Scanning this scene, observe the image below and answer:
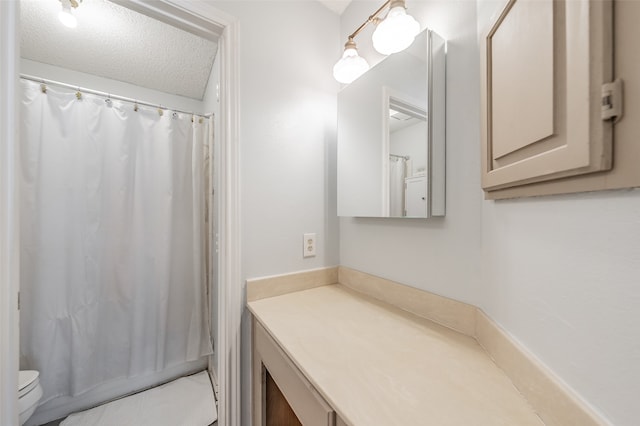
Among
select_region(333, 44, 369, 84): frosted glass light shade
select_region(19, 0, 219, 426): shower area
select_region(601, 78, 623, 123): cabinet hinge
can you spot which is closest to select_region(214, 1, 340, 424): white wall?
select_region(333, 44, 369, 84): frosted glass light shade

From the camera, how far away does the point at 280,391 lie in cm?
90

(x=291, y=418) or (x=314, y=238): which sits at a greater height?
(x=314, y=238)

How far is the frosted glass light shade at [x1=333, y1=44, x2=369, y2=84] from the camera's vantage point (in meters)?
1.07

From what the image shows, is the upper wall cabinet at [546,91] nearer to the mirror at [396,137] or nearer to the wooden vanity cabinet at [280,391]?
the mirror at [396,137]

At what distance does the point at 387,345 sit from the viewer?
0.68 meters

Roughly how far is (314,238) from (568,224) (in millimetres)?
955

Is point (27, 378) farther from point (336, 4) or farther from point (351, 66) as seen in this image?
point (336, 4)

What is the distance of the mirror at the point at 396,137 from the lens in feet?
2.60

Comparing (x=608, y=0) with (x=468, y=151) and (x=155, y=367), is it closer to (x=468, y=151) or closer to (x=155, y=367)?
(x=468, y=151)

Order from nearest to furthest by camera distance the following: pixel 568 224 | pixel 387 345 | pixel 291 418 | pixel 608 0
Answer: pixel 608 0 → pixel 568 224 → pixel 387 345 → pixel 291 418

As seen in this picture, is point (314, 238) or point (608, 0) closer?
point (608, 0)

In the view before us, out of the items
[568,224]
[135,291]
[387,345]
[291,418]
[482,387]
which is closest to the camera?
[568,224]

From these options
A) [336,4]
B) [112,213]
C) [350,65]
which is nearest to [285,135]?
[350,65]

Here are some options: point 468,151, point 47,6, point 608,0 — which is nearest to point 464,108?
point 468,151
